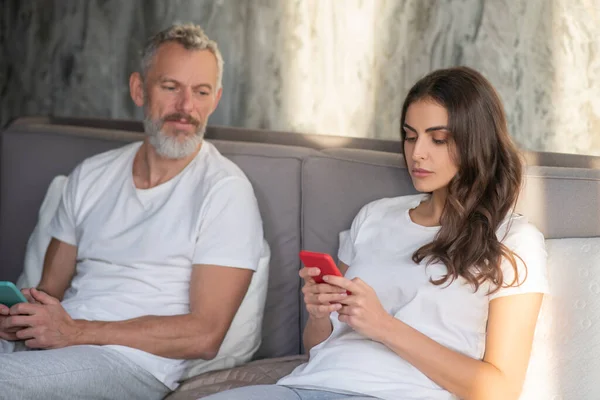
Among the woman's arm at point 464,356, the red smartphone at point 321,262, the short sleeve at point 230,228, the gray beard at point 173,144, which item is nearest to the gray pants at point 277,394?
the woman's arm at point 464,356

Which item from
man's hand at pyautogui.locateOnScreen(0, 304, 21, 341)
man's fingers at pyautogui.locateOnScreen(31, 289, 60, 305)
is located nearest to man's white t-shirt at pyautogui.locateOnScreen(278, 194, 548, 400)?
man's fingers at pyautogui.locateOnScreen(31, 289, 60, 305)

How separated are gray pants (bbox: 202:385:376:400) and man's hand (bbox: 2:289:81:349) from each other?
494 millimetres

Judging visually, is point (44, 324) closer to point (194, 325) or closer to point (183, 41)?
point (194, 325)

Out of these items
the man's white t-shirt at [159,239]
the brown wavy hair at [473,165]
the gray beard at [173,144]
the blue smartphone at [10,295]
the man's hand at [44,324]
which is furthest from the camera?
the gray beard at [173,144]

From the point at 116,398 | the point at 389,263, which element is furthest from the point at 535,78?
the point at 116,398

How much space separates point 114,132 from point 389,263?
125cm

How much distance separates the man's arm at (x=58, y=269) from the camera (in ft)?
7.77

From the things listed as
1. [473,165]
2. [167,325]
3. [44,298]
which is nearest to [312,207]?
A: [167,325]

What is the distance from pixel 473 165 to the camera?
5.82ft

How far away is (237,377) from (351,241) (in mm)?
473

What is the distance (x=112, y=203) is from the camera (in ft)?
7.61

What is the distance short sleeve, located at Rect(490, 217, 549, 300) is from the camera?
5.36 feet

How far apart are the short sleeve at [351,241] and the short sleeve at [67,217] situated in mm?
795

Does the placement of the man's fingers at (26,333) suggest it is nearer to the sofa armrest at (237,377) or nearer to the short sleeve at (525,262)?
the sofa armrest at (237,377)
